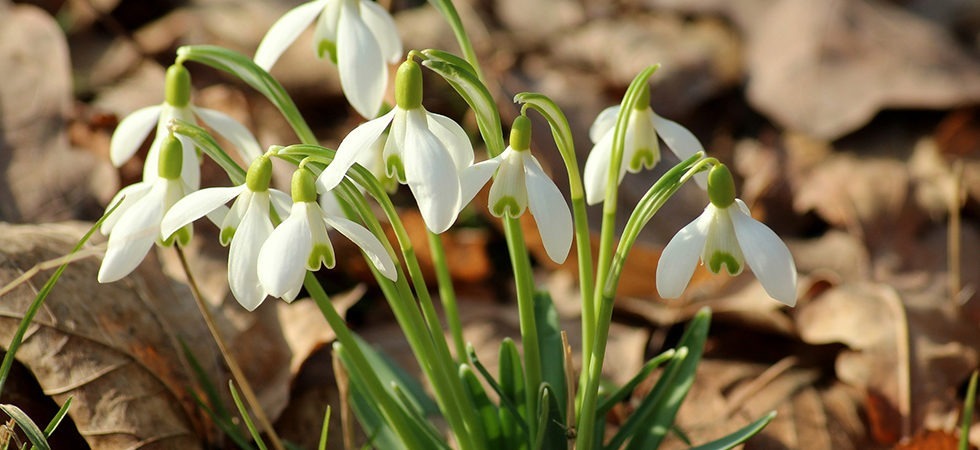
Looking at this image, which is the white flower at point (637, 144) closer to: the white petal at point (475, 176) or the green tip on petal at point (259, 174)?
the white petal at point (475, 176)

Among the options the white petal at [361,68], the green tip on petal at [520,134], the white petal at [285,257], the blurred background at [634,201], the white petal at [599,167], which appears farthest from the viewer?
the blurred background at [634,201]

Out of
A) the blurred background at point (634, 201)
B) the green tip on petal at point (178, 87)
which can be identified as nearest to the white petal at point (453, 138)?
the green tip on petal at point (178, 87)

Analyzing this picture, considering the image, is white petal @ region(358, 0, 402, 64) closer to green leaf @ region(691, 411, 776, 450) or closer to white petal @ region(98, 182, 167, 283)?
white petal @ region(98, 182, 167, 283)

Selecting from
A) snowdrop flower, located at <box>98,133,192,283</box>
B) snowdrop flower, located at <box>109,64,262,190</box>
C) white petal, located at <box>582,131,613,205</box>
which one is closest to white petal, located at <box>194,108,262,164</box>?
snowdrop flower, located at <box>109,64,262,190</box>

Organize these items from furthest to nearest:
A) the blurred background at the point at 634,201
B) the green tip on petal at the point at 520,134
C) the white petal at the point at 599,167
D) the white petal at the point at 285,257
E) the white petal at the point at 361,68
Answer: the blurred background at the point at 634,201 → the white petal at the point at 599,167 → the white petal at the point at 361,68 → the green tip on petal at the point at 520,134 → the white petal at the point at 285,257

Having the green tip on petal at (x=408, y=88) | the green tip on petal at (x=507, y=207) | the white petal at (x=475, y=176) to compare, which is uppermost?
the green tip on petal at (x=408, y=88)

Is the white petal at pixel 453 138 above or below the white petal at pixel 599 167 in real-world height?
above

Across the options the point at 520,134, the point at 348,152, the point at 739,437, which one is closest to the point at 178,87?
the point at 348,152
